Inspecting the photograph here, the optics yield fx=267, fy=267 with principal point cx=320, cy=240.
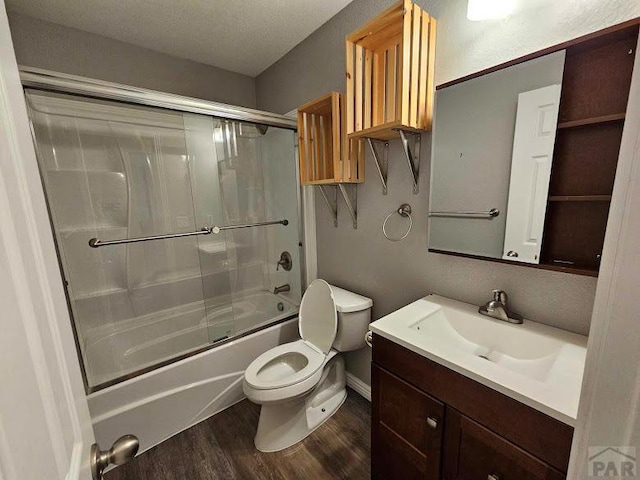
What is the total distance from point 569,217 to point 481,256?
1.04ft

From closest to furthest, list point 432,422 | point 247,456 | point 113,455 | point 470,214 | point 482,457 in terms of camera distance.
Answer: point 113,455 < point 482,457 < point 432,422 < point 470,214 < point 247,456

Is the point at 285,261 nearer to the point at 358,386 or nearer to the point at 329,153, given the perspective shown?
the point at 329,153

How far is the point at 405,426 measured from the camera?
3.47 ft

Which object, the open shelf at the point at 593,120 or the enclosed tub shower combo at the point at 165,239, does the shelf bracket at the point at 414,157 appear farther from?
the enclosed tub shower combo at the point at 165,239

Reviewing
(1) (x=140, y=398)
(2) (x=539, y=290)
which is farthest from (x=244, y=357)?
(2) (x=539, y=290)

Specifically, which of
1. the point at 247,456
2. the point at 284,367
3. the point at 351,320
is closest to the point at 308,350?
the point at 284,367

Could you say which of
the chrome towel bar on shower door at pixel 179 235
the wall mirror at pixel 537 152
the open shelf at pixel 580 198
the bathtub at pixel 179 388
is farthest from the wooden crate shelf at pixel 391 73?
the bathtub at pixel 179 388

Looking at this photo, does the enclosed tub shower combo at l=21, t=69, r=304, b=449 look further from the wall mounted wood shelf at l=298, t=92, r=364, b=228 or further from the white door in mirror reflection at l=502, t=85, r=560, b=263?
the white door in mirror reflection at l=502, t=85, r=560, b=263

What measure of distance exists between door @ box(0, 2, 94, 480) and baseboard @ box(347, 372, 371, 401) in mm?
1639

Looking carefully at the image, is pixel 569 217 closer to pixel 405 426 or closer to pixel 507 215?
pixel 507 215

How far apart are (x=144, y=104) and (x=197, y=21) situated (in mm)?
652

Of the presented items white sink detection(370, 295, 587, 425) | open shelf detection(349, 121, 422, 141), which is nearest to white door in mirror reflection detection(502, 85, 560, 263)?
white sink detection(370, 295, 587, 425)

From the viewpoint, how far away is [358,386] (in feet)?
6.17

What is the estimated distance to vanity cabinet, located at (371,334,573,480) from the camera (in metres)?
0.72
